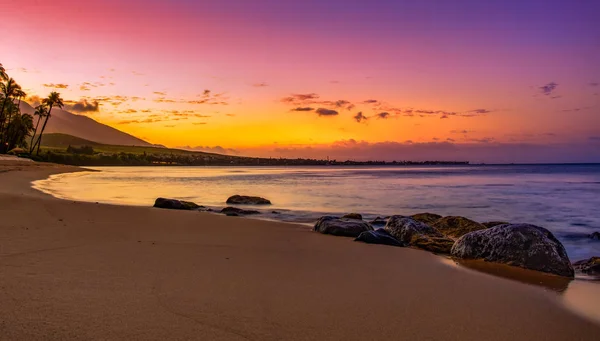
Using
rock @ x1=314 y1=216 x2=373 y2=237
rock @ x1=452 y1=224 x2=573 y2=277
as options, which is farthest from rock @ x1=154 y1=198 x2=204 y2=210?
rock @ x1=452 y1=224 x2=573 y2=277

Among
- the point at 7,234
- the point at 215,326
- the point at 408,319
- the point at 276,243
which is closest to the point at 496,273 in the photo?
the point at 408,319

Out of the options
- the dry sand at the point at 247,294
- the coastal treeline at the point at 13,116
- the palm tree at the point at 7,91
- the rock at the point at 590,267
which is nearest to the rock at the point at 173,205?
the dry sand at the point at 247,294

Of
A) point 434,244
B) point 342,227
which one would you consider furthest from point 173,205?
point 434,244

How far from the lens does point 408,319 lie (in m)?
3.82

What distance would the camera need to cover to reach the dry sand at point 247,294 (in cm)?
337

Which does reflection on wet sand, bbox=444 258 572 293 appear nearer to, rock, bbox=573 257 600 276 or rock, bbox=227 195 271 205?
rock, bbox=573 257 600 276

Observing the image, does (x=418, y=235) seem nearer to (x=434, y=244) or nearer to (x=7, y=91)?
(x=434, y=244)

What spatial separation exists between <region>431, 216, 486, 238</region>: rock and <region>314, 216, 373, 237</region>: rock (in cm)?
245

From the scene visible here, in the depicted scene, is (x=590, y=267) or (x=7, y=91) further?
(x=7, y=91)

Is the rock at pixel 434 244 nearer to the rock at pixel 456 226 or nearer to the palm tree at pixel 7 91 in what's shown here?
the rock at pixel 456 226

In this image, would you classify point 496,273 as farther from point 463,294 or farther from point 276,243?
point 276,243

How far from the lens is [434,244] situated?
27.7 ft

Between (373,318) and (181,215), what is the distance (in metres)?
9.22

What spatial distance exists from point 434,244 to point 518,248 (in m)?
1.72
